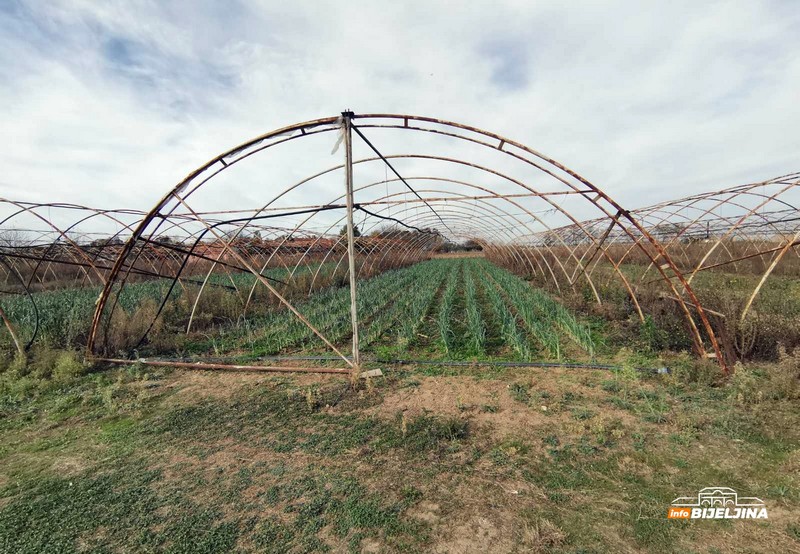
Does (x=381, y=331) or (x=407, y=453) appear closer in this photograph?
(x=407, y=453)

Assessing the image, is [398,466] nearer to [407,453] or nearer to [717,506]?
[407,453]

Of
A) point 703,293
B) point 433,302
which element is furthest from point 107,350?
point 703,293

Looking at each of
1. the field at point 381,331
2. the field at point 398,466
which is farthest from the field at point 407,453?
the field at point 381,331

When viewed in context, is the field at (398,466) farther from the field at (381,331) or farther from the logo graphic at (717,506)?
the field at (381,331)

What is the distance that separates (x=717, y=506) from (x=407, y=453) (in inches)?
83.2

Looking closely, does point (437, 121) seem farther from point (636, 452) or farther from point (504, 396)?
point (636, 452)

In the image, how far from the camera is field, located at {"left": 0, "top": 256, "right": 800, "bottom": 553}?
220cm

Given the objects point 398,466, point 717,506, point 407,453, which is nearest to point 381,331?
point 407,453

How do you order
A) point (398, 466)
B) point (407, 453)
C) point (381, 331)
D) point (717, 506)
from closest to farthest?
point (717, 506), point (398, 466), point (407, 453), point (381, 331)

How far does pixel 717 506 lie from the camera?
7.59 ft

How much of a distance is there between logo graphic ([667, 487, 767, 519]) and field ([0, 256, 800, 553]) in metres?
0.06

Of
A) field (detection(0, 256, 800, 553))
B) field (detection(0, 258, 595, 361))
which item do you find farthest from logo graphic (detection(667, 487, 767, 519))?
field (detection(0, 258, 595, 361))

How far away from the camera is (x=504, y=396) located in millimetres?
4148

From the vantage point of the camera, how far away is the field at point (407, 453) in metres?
2.20
